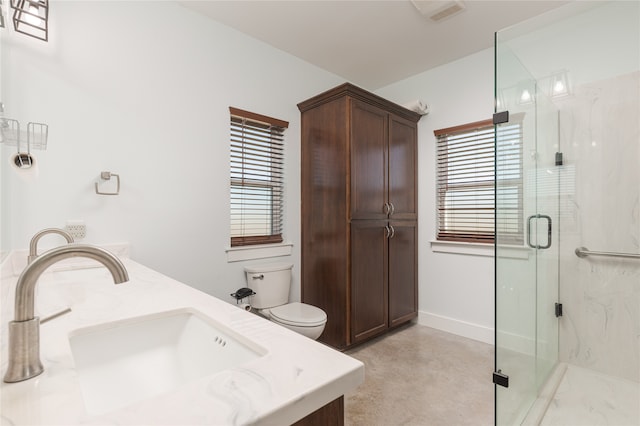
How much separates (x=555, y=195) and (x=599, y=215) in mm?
311

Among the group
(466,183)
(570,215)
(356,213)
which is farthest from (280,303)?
(570,215)

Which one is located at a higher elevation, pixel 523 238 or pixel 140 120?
pixel 140 120

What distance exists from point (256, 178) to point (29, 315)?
210cm

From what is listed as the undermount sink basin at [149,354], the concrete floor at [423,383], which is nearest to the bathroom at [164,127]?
the concrete floor at [423,383]

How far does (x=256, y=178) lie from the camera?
8.46ft

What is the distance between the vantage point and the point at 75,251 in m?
0.54

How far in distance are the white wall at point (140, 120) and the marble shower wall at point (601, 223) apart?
2.28 metres

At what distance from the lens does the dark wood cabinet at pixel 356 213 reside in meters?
2.46

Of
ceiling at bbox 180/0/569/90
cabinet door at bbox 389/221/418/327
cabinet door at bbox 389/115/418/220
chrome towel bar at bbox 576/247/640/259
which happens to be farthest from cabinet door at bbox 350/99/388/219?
chrome towel bar at bbox 576/247/640/259

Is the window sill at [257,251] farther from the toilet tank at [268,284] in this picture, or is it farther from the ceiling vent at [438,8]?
the ceiling vent at [438,8]

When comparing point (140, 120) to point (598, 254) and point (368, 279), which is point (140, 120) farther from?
point (598, 254)

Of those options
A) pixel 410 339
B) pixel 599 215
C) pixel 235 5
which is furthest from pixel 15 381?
pixel 599 215

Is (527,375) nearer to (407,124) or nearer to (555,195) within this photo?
(555,195)

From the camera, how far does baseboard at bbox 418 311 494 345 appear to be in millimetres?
2686
